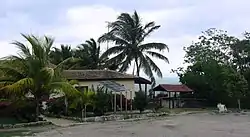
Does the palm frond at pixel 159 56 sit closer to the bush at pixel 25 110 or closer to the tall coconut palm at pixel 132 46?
the tall coconut palm at pixel 132 46

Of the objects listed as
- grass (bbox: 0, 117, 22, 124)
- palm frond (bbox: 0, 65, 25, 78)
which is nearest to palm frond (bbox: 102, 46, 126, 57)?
grass (bbox: 0, 117, 22, 124)

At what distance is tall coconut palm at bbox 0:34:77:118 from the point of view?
75.7ft

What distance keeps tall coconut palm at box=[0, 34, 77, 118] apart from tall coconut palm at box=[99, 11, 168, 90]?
1909cm

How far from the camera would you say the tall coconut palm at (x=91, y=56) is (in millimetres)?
45188

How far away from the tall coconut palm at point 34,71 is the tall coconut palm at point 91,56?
2106cm

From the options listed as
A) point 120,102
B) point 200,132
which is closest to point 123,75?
point 120,102

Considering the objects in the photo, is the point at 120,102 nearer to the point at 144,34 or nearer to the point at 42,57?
the point at 42,57

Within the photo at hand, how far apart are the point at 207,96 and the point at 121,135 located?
23882 mm

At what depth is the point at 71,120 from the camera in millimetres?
25812

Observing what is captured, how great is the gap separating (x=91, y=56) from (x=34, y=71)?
22891mm

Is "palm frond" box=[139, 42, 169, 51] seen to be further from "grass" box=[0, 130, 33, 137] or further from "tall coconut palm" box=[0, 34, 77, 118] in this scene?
"grass" box=[0, 130, 33, 137]

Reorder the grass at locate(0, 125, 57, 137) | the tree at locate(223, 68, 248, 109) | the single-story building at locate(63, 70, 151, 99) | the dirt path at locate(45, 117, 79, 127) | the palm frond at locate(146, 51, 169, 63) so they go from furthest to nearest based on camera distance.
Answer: the palm frond at locate(146, 51, 169, 63) < the tree at locate(223, 68, 248, 109) < the single-story building at locate(63, 70, 151, 99) < the dirt path at locate(45, 117, 79, 127) < the grass at locate(0, 125, 57, 137)

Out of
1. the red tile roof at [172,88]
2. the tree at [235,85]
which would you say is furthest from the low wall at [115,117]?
the tree at [235,85]

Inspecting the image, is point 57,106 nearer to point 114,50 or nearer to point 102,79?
point 102,79
